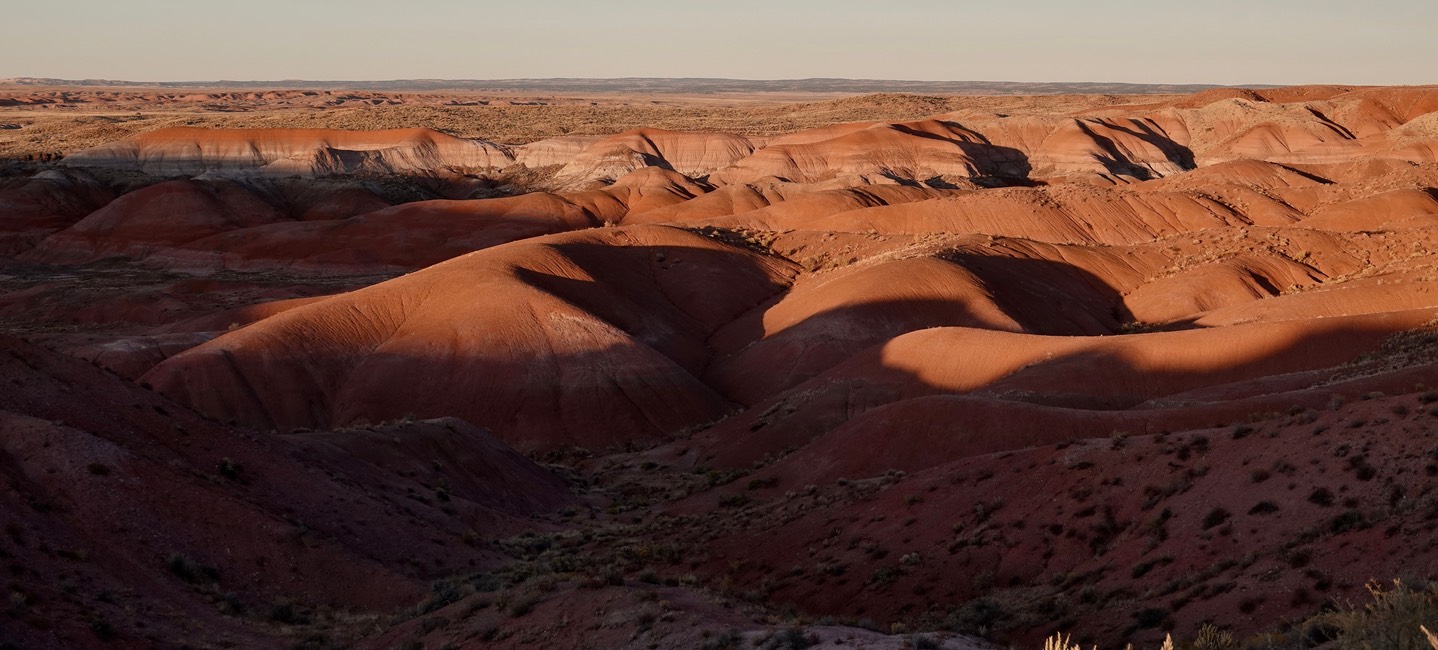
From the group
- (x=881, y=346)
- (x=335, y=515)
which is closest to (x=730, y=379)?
(x=881, y=346)

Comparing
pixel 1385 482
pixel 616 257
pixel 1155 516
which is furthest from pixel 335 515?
pixel 616 257

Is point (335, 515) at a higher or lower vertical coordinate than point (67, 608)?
lower

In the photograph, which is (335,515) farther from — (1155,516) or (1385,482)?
(1385,482)

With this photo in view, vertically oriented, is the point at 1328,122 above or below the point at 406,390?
above

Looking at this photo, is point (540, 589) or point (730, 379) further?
point (730, 379)

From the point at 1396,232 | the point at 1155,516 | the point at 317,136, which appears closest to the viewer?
the point at 1155,516

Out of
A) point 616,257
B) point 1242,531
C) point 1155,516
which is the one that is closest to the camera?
point 1242,531

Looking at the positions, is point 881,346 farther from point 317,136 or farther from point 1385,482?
point 317,136

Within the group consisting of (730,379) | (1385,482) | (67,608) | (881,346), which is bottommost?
(730,379)

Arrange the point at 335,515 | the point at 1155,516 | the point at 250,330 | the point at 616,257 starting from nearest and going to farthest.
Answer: the point at 1155,516 < the point at 335,515 < the point at 250,330 < the point at 616,257
